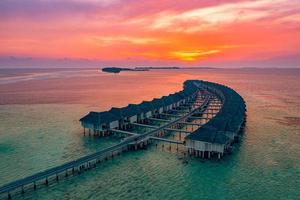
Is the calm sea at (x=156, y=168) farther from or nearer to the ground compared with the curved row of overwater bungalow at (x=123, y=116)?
nearer to the ground

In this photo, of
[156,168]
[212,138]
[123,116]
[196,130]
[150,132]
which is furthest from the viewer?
[123,116]

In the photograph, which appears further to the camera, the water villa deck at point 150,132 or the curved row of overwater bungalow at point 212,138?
the curved row of overwater bungalow at point 212,138

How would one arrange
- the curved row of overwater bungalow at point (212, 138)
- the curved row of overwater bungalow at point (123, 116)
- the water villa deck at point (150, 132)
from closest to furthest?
the water villa deck at point (150, 132), the curved row of overwater bungalow at point (212, 138), the curved row of overwater bungalow at point (123, 116)

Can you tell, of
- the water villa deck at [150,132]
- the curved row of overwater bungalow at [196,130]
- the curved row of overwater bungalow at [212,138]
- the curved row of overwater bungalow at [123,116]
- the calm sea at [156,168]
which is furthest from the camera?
the curved row of overwater bungalow at [123,116]

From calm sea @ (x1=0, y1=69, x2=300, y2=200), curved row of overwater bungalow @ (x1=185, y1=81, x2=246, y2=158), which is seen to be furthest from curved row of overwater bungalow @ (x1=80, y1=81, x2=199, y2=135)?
curved row of overwater bungalow @ (x1=185, y1=81, x2=246, y2=158)

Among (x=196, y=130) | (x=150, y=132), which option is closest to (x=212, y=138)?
(x=196, y=130)

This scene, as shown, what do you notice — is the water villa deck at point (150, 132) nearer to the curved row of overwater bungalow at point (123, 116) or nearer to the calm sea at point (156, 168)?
the curved row of overwater bungalow at point (123, 116)

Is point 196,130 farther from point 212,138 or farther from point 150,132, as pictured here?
point 150,132

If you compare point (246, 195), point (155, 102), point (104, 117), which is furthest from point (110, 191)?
point (155, 102)

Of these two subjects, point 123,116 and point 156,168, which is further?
point 123,116

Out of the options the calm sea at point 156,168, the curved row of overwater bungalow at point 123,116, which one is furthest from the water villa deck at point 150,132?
the calm sea at point 156,168

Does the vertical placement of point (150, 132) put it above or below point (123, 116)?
below
